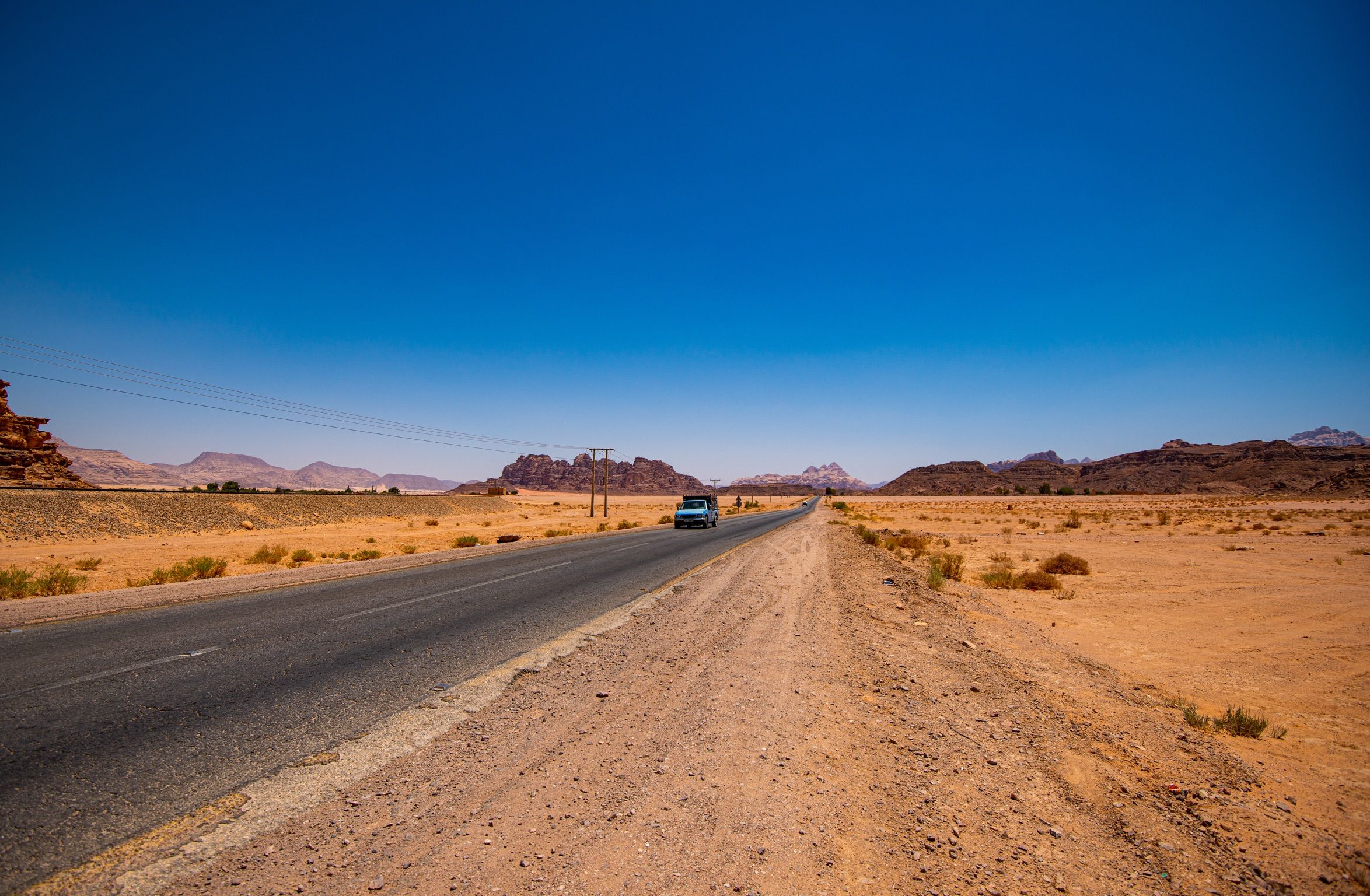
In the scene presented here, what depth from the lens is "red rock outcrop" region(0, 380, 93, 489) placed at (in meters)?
37.8

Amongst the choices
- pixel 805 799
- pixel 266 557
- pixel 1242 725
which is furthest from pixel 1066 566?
pixel 266 557

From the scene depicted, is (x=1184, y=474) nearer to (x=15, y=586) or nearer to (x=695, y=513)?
(x=695, y=513)

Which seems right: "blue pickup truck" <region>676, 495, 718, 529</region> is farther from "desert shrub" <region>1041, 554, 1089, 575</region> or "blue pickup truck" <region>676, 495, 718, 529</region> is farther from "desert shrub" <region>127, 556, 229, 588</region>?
"desert shrub" <region>127, 556, 229, 588</region>

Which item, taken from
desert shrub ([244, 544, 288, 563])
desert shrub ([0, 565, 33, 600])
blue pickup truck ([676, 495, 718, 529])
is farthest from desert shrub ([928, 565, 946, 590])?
blue pickup truck ([676, 495, 718, 529])

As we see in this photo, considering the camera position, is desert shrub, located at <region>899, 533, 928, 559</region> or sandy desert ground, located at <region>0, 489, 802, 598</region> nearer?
sandy desert ground, located at <region>0, 489, 802, 598</region>

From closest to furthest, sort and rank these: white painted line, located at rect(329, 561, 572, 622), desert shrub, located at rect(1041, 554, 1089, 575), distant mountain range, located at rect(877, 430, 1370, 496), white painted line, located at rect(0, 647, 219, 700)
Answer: white painted line, located at rect(0, 647, 219, 700)
white painted line, located at rect(329, 561, 572, 622)
desert shrub, located at rect(1041, 554, 1089, 575)
distant mountain range, located at rect(877, 430, 1370, 496)

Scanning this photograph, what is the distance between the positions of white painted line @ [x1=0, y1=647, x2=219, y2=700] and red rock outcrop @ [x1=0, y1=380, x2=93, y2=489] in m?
45.8

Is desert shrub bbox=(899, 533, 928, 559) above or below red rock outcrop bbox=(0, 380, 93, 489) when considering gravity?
below

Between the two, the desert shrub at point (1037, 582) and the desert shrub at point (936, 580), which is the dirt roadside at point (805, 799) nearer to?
the desert shrub at point (936, 580)

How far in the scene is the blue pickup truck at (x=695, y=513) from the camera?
1428 inches

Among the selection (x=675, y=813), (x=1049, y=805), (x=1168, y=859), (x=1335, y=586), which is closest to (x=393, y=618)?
(x=675, y=813)

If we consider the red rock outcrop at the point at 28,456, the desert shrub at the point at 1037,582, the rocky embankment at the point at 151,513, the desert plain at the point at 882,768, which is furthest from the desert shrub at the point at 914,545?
the red rock outcrop at the point at 28,456

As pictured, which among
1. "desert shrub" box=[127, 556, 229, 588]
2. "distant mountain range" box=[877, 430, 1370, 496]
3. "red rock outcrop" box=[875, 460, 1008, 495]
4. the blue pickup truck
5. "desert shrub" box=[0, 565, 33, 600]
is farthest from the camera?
"red rock outcrop" box=[875, 460, 1008, 495]

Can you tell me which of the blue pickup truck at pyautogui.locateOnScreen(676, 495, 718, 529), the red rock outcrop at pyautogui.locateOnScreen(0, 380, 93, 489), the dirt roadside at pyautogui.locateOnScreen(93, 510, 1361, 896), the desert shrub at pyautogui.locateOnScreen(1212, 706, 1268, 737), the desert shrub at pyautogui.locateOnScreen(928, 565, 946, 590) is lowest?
the desert shrub at pyautogui.locateOnScreen(1212, 706, 1268, 737)
